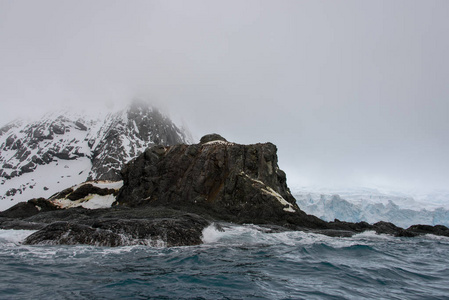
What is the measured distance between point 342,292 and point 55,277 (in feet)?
36.4

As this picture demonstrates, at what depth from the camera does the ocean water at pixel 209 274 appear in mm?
9258

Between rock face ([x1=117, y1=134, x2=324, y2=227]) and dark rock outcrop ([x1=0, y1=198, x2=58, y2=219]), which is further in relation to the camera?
dark rock outcrop ([x1=0, y1=198, x2=58, y2=219])

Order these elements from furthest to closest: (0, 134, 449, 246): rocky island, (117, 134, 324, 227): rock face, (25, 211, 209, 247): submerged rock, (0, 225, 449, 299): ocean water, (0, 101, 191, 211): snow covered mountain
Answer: (0, 101, 191, 211): snow covered mountain, (117, 134, 324, 227): rock face, (0, 134, 449, 246): rocky island, (25, 211, 209, 247): submerged rock, (0, 225, 449, 299): ocean water

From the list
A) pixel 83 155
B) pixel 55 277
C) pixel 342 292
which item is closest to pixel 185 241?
pixel 55 277

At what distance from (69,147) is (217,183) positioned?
506 feet

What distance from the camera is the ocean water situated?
926cm

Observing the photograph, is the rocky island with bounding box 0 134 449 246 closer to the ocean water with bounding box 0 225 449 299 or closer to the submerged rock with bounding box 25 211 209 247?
the submerged rock with bounding box 25 211 209 247

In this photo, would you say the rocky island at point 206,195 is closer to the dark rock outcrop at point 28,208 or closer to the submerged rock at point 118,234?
the dark rock outcrop at point 28,208

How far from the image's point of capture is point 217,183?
50656 mm

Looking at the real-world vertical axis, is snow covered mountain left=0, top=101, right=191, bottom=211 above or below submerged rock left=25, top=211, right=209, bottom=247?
above

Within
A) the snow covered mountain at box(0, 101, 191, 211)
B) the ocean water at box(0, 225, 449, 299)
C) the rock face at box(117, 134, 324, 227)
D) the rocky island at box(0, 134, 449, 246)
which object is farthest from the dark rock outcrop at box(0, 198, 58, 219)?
the snow covered mountain at box(0, 101, 191, 211)

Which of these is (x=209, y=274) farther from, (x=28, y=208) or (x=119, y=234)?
(x=28, y=208)

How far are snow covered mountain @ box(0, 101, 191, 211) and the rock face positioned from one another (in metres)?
86.9

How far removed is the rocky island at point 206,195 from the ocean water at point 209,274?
39.5ft
